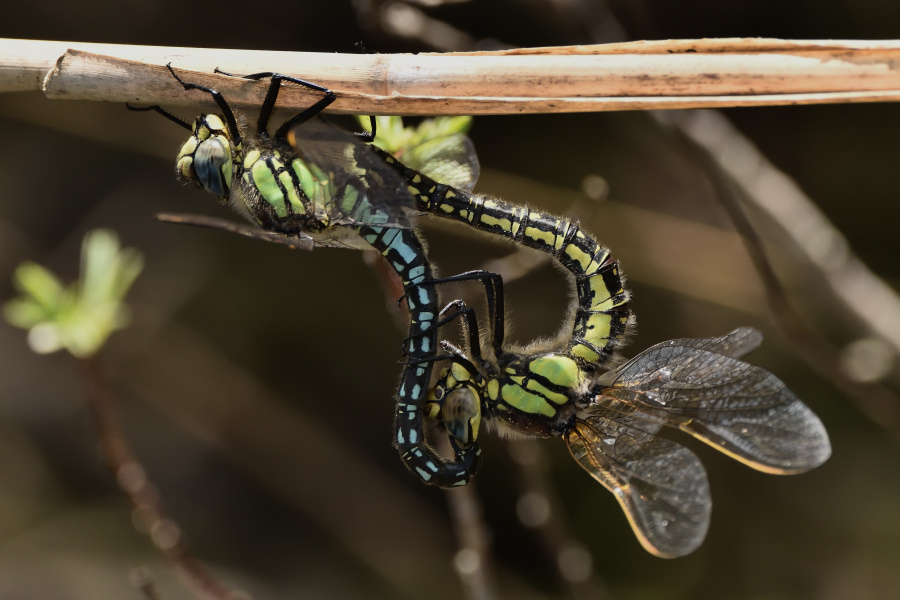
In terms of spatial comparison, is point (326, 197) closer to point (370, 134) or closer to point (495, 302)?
point (370, 134)

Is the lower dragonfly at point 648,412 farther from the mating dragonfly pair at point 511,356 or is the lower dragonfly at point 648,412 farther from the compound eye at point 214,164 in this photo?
the compound eye at point 214,164

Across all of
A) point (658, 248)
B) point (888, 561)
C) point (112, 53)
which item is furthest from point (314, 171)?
point (888, 561)


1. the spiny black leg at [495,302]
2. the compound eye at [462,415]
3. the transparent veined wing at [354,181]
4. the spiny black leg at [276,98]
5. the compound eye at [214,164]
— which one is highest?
the compound eye at [214,164]

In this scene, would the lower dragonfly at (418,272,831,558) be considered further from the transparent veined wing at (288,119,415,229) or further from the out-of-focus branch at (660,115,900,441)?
the out-of-focus branch at (660,115,900,441)

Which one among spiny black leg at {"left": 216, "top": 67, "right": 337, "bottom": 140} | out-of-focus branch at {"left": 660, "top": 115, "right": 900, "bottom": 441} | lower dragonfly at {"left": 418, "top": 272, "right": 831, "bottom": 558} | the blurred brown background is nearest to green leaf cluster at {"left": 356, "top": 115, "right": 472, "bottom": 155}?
spiny black leg at {"left": 216, "top": 67, "right": 337, "bottom": 140}

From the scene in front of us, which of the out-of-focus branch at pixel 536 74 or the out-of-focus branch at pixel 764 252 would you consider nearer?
the out-of-focus branch at pixel 536 74

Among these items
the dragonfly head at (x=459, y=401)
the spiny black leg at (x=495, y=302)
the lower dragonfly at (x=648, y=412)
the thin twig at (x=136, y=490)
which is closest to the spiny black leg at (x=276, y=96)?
the spiny black leg at (x=495, y=302)

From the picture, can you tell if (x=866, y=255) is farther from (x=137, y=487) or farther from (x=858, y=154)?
(x=137, y=487)
